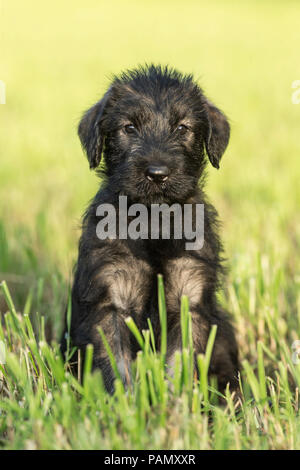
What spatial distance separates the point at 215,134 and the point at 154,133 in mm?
456

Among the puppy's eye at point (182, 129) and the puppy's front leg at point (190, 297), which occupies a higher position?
the puppy's eye at point (182, 129)

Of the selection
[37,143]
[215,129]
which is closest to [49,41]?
[37,143]

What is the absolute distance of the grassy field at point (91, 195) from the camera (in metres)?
3.08

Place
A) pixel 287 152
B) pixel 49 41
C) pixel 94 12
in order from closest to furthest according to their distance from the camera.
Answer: pixel 287 152
pixel 49 41
pixel 94 12

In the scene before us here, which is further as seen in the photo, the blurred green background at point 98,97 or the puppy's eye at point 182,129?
the blurred green background at point 98,97

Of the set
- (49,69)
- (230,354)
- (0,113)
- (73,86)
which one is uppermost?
(49,69)

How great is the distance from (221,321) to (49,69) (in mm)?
15829

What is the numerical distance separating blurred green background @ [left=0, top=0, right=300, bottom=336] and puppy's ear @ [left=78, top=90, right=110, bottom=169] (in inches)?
25.2

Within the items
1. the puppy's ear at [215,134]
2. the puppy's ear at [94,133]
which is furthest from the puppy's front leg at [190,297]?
the puppy's ear at [94,133]

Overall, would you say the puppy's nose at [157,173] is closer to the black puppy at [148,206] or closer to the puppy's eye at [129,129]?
the black puppy at [148,206]

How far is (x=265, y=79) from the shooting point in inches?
689

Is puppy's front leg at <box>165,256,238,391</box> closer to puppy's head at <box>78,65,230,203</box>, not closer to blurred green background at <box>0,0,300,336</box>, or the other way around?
puppy's head at <box>78,65,230,203</box>

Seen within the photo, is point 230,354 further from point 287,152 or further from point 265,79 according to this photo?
point 265,79

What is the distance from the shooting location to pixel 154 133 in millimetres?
4160
